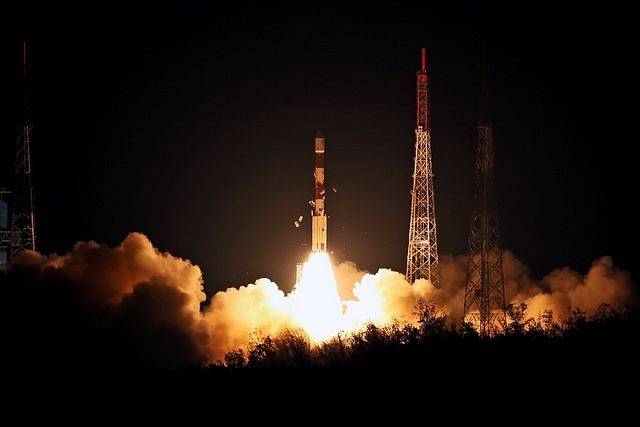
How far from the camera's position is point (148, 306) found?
42.1 m

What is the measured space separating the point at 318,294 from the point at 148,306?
7.68 meters

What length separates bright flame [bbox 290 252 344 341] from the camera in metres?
46.7

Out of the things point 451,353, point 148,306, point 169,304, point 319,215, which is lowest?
point 451,353

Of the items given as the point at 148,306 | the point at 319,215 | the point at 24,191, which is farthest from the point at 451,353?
the point at 24,191

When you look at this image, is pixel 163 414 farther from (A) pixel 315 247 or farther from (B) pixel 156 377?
(A) pixel 315 247

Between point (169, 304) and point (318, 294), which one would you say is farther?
point (318, 294)

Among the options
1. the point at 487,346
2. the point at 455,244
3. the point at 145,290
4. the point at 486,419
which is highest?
the point at 455,244

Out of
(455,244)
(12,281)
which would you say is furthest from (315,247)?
Result: (455,244)

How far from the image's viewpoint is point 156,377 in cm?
3234

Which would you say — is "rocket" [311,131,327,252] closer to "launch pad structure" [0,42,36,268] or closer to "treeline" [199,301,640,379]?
"launch pad structure" [0,42,36,268]

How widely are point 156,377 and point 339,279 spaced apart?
2528cm

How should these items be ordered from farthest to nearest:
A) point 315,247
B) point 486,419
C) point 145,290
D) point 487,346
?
1. point 315,247
2. point 145,290
3. point 487,346
4. point 486,419

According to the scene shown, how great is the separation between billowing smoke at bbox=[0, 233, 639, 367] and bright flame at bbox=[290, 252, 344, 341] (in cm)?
43

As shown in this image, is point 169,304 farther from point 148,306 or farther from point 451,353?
point 451,353
